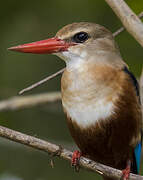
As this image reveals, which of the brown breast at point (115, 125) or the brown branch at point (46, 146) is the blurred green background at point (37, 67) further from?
the brown branch at point (46, 146)

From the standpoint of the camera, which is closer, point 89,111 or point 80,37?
point 89,111

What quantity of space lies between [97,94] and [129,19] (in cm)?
75

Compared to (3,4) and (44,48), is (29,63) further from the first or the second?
(44,48)

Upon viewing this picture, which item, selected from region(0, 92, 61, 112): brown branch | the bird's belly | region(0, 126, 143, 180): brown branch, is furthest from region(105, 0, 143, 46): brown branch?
region(0, 92, 61, 112): brown branch

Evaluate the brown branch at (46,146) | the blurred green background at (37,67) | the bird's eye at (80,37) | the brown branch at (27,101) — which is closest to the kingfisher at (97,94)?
the bird's eye at (80,37)

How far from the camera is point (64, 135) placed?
7.77m

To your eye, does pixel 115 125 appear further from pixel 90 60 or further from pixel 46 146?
pixel 46 146

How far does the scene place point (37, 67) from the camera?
7.95m

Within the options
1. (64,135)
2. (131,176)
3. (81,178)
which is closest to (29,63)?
(64,135)

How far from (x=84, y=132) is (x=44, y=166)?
7.83 ft

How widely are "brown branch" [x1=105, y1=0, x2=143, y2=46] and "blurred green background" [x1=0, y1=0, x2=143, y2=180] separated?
5.86ft

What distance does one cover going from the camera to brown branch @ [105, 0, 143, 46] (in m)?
4.68

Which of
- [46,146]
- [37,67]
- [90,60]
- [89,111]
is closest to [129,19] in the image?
[90,60]

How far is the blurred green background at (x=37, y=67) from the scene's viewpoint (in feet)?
22.6
